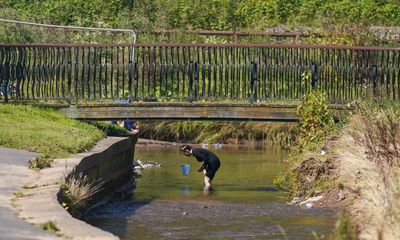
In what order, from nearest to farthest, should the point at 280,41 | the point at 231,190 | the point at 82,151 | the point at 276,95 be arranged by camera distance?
the point at 82,151, the point at 231,190, the point at 276,95, the point at 280,41

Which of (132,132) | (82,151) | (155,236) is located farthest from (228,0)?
(155,236)

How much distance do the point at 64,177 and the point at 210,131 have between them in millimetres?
17650

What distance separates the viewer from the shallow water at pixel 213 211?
16984 millimetres

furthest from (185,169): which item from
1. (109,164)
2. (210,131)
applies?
(210,131)

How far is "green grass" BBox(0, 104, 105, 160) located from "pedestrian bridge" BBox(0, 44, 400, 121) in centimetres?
81

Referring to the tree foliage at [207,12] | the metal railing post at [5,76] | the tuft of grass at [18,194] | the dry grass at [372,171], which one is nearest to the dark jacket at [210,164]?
the dry grass at [372,171]

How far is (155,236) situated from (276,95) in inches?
353

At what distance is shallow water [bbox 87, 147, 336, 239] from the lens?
17.0 m

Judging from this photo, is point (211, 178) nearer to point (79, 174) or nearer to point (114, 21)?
point (79, 174)

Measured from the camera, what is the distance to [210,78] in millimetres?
25078

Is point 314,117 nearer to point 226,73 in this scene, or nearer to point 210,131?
point 226,73

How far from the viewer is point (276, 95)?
81.9 feet

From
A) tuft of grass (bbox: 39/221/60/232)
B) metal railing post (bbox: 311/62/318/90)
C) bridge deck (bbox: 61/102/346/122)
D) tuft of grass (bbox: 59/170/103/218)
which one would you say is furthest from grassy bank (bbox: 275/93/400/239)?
tuft of grass (bbox: 59/170/103/218)

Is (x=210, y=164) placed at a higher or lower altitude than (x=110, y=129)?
lower
